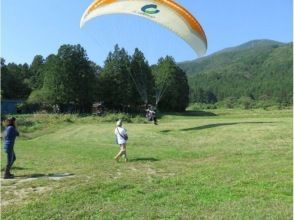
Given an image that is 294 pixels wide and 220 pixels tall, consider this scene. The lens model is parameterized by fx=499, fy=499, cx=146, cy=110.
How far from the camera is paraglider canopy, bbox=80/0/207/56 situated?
25234 mm

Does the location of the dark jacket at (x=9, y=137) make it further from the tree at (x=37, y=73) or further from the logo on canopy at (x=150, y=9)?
the tree at (x=37, y=73)

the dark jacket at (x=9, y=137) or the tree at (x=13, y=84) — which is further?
the tree at (x=13, y=84)

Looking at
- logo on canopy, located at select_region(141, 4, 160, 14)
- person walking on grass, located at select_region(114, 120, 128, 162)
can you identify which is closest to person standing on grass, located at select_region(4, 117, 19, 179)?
person walking on grass, located at select_region(114, 120, 128, 162)

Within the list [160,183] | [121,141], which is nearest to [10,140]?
[121,141]

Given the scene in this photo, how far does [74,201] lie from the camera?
9.74m

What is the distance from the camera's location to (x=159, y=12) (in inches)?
997

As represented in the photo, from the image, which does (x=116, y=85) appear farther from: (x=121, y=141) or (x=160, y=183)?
(x=160, y=183)

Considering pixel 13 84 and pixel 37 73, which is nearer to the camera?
pixel 13 84

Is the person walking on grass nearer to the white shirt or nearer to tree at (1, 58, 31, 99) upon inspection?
the white shirt

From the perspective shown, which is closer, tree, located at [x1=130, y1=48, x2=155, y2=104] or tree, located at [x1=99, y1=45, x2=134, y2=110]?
tree, located at [x1=130, y1=48, x2=155, y2=104]

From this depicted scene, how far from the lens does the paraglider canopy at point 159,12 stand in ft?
82.8

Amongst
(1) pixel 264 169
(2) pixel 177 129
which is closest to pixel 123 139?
(1) pixel 264 169

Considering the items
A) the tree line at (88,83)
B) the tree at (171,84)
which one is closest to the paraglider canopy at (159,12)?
the tree line at (88,83)

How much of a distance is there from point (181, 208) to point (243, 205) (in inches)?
43.0
